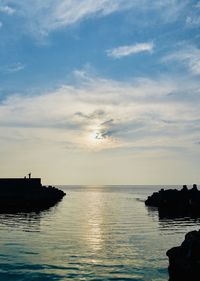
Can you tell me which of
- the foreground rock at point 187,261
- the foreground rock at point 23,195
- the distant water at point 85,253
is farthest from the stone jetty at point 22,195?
the foreground rock at point 187,261

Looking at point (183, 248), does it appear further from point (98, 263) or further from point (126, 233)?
point (126, 233)

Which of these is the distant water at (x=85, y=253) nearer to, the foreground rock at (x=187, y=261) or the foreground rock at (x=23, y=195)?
the foreground rock at (x=187, y=261)

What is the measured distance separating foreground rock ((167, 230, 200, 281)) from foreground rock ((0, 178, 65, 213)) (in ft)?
209

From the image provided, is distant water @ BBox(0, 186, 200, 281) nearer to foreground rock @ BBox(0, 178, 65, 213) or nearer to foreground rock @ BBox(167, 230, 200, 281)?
foreground rock @ BBox(167, 230, 200, 281)

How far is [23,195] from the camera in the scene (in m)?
99.6

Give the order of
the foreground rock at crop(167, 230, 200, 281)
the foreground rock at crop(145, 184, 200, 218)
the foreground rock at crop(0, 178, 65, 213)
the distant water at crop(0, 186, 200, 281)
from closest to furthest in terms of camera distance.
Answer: the foreground rock at crop(167, 230, 200, 281), the distant water at crop(0, 186, 200, 281), the foreground rock at crop(145, 184, 200, 218), the foreground rock at crop(0, 178, 65, 213)

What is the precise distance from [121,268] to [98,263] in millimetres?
2342

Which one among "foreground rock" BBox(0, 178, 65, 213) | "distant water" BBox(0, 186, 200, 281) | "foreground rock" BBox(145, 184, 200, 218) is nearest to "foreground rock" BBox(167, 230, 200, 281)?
"distant water" BBox(0, 186, 200, 281)

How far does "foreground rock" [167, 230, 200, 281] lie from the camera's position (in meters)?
24.0

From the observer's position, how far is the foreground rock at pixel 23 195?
90.0 metres

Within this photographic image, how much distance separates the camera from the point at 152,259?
3144 cm

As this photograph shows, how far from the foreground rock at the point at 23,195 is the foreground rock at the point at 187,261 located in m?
63.7

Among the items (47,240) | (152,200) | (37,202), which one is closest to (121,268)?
(47,240)

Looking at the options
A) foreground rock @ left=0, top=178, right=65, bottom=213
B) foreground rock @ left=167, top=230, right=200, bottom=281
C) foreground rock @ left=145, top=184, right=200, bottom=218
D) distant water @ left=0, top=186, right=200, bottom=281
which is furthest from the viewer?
foreground rock @ left=0, top=178, right=65, bottom=213
